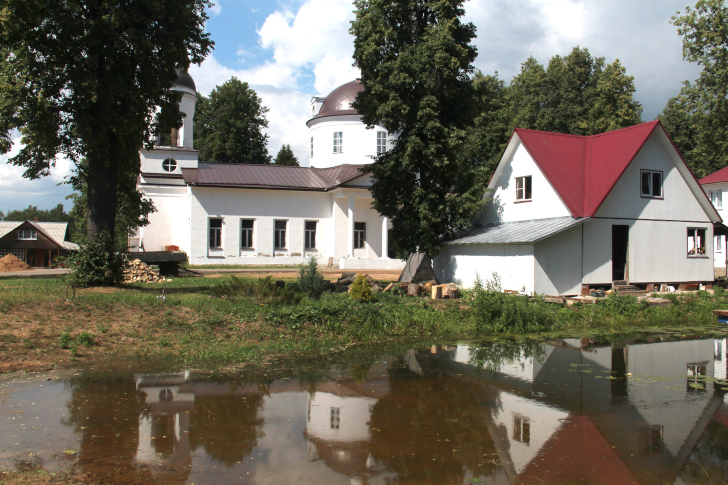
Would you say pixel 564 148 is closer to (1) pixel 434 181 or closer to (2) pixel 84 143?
(1) pixel 434 181

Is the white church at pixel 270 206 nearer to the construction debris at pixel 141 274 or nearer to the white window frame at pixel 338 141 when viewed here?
the white window frame at pixel 338 141

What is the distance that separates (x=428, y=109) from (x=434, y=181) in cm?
283

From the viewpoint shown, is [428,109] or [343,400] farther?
[428,109]

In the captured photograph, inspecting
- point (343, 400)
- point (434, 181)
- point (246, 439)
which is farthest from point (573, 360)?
point (434, 181)

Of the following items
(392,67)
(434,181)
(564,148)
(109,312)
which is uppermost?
(392,67)

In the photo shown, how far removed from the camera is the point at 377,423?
6438mm

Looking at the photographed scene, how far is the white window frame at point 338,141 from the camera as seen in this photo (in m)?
37.5

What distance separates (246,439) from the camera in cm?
576

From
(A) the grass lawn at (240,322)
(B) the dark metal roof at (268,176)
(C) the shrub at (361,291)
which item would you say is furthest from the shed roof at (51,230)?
(C) the shrub at (361,291)

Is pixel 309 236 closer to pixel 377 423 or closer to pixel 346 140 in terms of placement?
pixel 346 140

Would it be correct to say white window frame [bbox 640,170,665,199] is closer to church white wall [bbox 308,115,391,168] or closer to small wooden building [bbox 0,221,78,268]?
church white wall [bbox 308,115,391,168]

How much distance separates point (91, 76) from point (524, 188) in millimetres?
15774

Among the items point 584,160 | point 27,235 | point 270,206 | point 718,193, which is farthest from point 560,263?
point 27,235

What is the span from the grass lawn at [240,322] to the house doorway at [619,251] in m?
4.31
